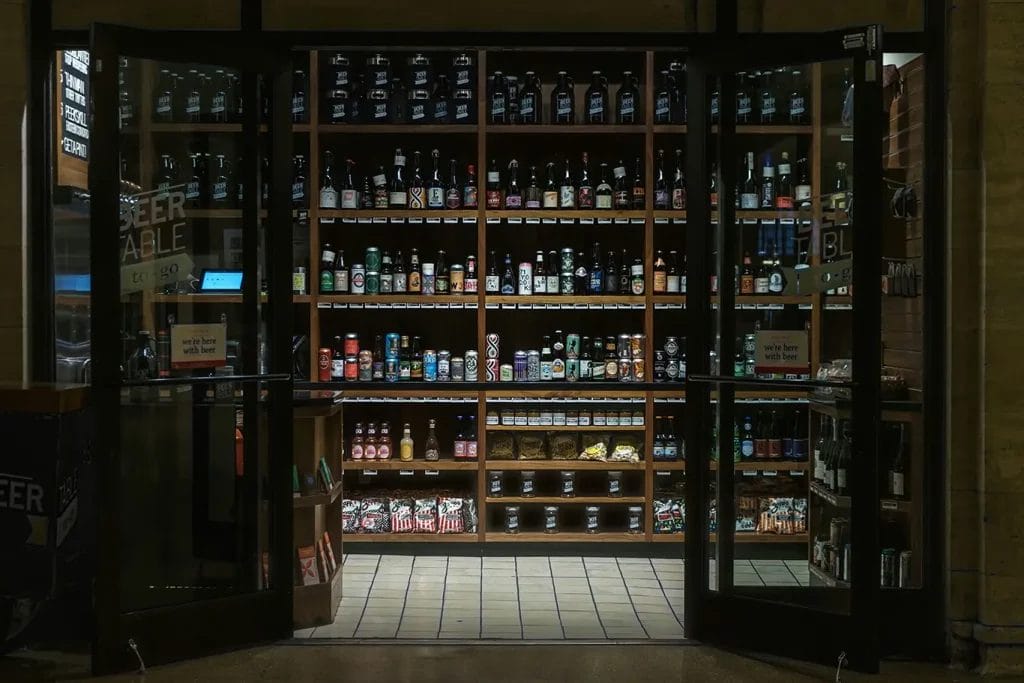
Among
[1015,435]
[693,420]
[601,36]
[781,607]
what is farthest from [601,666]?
[601,36]

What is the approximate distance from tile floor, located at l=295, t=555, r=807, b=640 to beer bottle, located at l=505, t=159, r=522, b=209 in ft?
6.73

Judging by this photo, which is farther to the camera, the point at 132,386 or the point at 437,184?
the point at 437,184

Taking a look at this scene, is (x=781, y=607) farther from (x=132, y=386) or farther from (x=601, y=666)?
(x=132, y=386)

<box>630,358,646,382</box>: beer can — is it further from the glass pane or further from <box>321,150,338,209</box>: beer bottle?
the glass pane

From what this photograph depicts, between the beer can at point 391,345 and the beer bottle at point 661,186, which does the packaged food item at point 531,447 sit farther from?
the beer bottle at point 661,186

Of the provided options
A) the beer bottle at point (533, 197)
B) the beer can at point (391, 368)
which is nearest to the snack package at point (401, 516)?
the beer can at point (391, 368)

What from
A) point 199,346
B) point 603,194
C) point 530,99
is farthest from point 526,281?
point 199,346

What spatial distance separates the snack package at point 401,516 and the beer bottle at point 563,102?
2.44 metres

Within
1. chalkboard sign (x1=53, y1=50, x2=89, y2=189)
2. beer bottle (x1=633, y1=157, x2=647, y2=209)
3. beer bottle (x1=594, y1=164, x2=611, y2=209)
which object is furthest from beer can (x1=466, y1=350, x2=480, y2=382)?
chalkboard sign (x1=53, y1=50, x2=89, y2=189)

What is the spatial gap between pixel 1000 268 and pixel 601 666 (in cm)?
213

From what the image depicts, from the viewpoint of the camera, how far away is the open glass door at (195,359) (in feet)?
13.0

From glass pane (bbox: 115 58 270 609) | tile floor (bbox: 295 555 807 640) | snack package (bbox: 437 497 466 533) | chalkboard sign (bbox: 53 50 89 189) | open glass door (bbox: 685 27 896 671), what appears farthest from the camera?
snack package (bbox: 437 497 466 533)

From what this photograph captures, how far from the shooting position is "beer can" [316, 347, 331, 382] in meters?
6.41

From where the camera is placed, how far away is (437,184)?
646 centimetres
